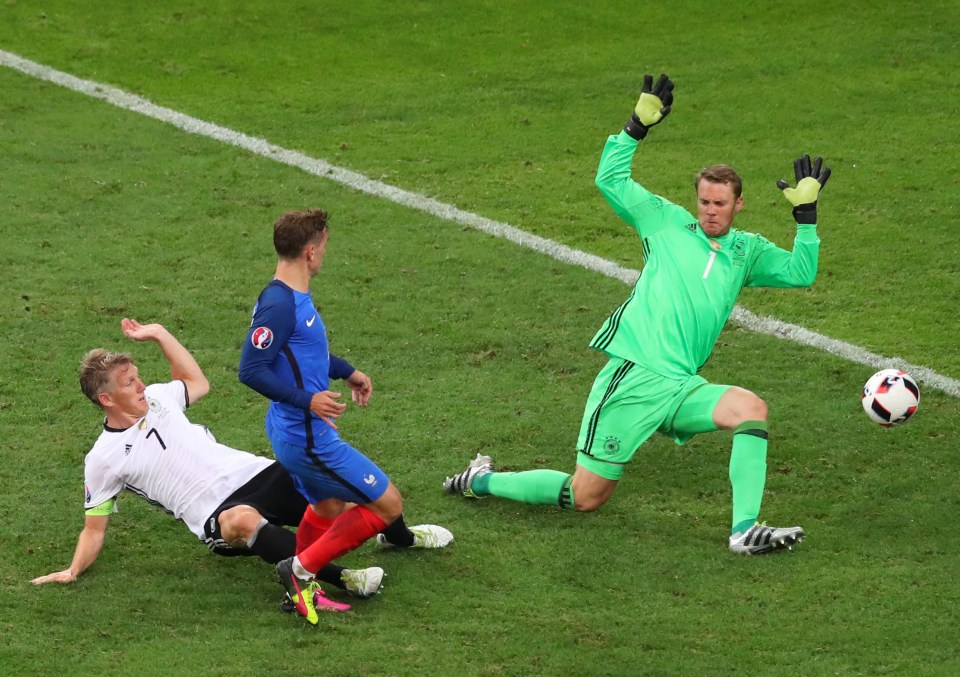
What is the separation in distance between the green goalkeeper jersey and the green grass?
2.34ft

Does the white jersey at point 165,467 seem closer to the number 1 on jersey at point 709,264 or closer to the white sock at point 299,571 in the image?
the white sock at point 299,571

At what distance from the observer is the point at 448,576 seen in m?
5.93

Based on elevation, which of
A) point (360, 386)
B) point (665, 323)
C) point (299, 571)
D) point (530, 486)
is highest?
point (665, 323)

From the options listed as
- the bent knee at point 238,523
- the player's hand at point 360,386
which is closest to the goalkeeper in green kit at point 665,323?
the player's hand at point 360,386

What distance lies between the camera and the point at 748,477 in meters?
6.08

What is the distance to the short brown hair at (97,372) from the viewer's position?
5.74m

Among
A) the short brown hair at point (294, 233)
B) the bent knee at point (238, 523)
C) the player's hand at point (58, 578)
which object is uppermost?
the short brown hair at point (294, 233)

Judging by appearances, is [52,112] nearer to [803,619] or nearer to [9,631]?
[9,631]

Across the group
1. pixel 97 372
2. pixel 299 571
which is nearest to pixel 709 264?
pixel 299 571

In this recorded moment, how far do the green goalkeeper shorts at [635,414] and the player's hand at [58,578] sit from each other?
7.24 feet

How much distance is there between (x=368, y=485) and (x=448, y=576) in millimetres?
581

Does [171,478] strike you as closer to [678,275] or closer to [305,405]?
[305,405]

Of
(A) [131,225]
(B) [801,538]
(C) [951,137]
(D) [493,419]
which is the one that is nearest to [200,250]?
(A) [131,225]

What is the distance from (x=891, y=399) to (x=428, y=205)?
4.21 metres
